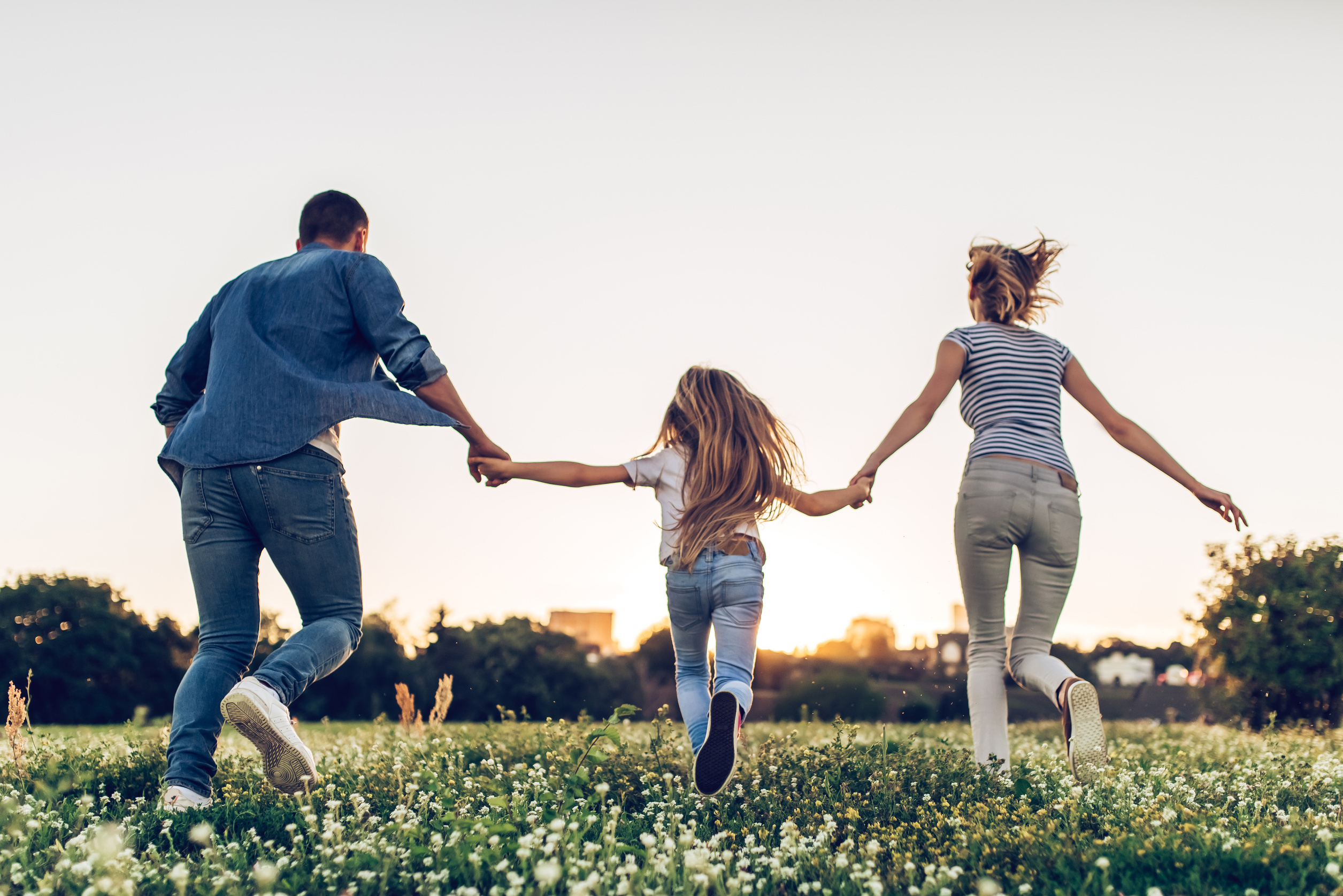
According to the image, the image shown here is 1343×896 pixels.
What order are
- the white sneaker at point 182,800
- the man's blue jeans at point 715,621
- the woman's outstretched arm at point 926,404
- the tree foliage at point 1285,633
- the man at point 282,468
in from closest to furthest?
the white sneaker at point 182,800 → the man at point 282,468 → the man's blue jeans at point 715,621 → the woman's outstretched arm at point 926,404 → the tree foliage at point 1285,633

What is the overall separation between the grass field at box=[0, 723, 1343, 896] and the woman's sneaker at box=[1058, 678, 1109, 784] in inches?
5.0

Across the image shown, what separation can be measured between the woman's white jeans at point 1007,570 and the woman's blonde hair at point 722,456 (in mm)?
940

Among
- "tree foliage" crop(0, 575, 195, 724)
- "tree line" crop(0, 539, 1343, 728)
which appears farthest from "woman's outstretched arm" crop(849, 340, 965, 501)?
"tree foliage" crop(0, 575, 195, 724)

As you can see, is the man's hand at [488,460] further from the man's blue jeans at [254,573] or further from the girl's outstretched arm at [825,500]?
the girl's outstretched arm at [825,500]


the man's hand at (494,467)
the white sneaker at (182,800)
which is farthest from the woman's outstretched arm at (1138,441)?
the white sneaker at (182,800)

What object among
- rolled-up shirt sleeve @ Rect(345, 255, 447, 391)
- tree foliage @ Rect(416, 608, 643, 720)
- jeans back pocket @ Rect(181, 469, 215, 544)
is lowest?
tree foliage @ Rect(416, 608, 643, 720)

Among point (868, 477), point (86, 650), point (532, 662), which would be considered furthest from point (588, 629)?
point (868, 477)

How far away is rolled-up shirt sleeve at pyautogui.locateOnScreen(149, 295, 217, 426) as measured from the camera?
4.49 m

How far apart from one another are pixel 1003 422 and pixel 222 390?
3677mm

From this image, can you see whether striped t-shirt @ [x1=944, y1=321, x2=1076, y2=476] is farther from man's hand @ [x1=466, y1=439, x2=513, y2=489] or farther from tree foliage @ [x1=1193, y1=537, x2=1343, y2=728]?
tree foliage @ [x1=1193, y1=537, x2=1343, y2=728]

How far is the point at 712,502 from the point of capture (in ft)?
15.7

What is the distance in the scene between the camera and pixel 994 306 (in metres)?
5.45

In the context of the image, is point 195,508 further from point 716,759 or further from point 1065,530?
point 1065,530

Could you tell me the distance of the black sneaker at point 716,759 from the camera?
161 inches
